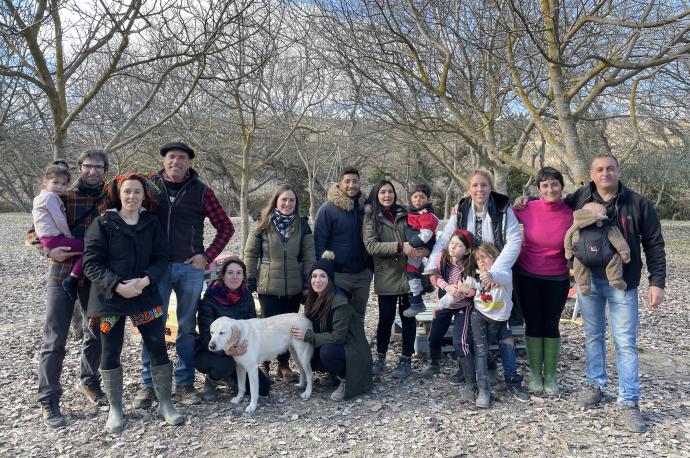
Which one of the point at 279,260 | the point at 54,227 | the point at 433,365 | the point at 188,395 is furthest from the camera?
the point at 433,365

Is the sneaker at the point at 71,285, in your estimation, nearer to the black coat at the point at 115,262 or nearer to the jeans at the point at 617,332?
the black coat at the point at 115,262

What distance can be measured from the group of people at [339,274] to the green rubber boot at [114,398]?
0.04 ft

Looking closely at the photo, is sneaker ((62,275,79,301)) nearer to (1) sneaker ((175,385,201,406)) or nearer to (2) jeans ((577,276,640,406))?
(1) sneaker ((175,385,201,406))

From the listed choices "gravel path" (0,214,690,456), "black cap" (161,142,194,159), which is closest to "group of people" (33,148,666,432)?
"black cap" (161,142,194,159)

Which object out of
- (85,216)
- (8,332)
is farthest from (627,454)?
(8,332)

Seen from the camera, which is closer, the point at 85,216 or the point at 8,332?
the point at 85,216

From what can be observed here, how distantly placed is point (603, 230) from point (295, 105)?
35.2 ft

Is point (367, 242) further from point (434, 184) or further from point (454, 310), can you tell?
point (434, 184)

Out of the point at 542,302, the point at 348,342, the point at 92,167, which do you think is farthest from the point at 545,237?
the point at 92,167

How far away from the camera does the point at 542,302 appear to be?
4484mm

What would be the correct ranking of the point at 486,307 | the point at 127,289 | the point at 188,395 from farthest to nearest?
1. the point at 188,395
2. the point at 486,307
3. the point at 127,289

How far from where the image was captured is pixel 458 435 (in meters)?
3.92

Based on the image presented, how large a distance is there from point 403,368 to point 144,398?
2330 mm

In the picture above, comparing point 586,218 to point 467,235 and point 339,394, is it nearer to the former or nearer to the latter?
point 467,235
